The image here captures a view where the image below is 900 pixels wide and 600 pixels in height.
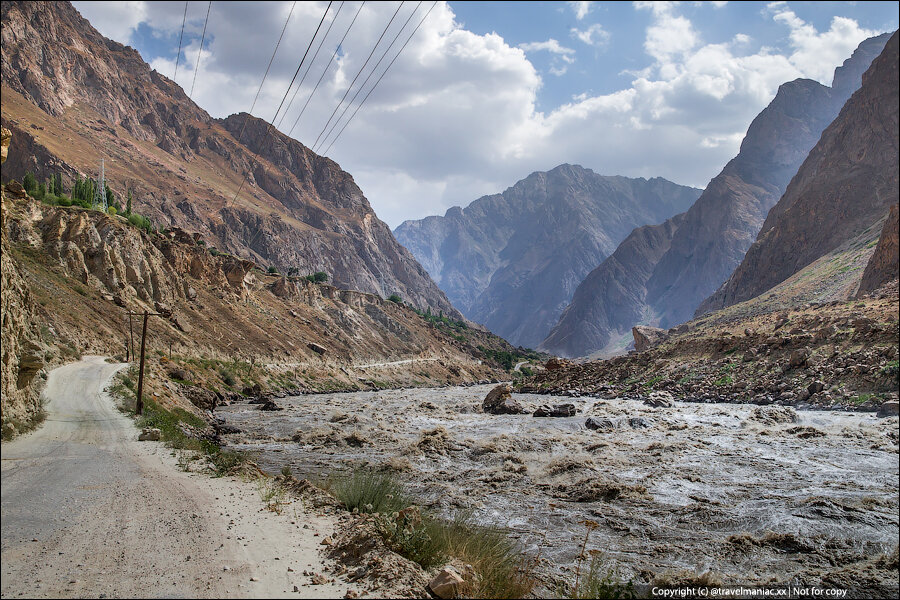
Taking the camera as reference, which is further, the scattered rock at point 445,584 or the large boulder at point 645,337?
the large boulder at point 645,337

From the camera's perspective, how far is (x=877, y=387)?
26.6m

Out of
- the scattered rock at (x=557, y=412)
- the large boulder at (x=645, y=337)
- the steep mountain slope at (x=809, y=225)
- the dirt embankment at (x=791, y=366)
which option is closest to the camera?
the dirt embankment at (x=791, y=366)

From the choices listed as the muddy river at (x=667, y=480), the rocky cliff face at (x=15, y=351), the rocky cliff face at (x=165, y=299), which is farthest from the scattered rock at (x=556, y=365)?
the rocky cliff face at (x=15, y=351)

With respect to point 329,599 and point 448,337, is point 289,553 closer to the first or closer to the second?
point 329,599

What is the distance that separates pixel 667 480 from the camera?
1642 centimetres

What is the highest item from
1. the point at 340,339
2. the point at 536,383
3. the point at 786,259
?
the point at 786,259

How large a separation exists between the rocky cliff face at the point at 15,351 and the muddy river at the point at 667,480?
783 cm

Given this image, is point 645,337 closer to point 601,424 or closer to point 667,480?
point 601,424

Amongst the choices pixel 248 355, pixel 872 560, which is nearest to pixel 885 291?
pixel 872 560

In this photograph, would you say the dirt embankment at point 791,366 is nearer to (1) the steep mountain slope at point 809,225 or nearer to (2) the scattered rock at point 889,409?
(2) the scattered rock at point 889,409

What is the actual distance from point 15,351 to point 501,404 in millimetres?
34367

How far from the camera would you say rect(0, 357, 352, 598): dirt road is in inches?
226

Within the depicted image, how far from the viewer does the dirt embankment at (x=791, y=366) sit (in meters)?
28.0

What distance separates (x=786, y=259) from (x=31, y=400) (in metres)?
153
